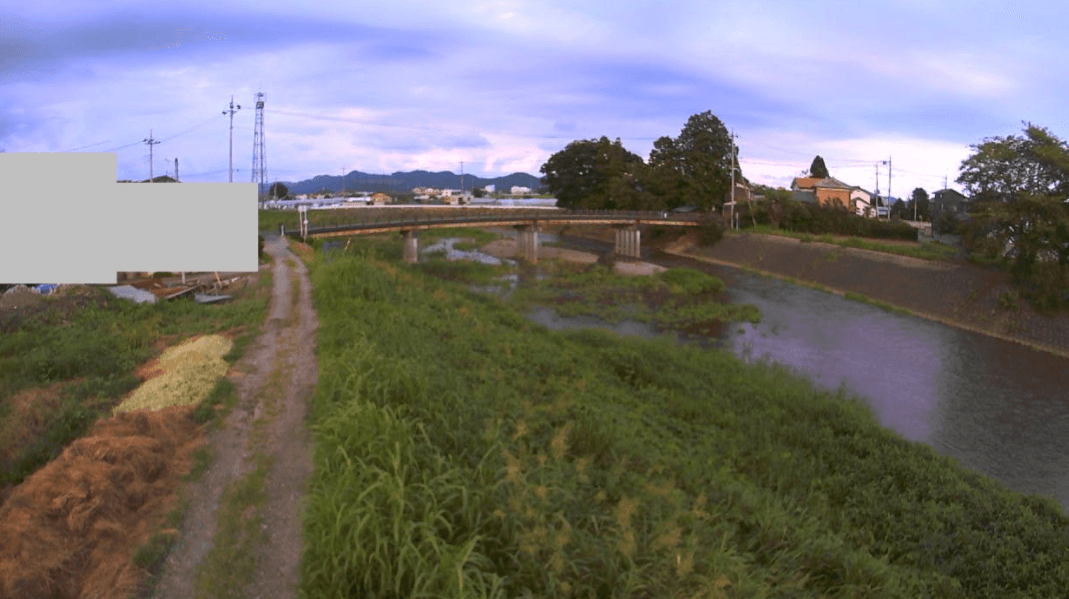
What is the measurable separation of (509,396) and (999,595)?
660cm

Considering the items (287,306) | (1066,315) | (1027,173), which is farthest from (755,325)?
(287,306)

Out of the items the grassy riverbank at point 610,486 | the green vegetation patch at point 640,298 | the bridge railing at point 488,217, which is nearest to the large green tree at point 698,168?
the bridge railing at point 488,217

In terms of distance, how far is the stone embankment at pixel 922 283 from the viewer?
2566 centimetres

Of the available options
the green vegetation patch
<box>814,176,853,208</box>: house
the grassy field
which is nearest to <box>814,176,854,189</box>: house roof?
<box>814,176,853,208</box>: house

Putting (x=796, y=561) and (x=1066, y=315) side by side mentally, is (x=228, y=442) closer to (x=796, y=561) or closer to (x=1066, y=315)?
(x=796, y=561)

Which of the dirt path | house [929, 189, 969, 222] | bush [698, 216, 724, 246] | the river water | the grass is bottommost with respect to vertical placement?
the river water

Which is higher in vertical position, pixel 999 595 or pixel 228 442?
pixel 228 442

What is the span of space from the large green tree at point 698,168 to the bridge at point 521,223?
10.6 ft

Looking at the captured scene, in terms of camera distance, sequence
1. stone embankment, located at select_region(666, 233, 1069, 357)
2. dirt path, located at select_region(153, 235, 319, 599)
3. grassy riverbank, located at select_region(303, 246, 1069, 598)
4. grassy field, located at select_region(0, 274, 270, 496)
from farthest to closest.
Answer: stone embankment, located at select_region(666, 233, 1069, 357) → grassy field, located at select_region(0, 274, 270, 496) → dirt path, located at select_region(153, 235, 319, 599) → grassy riverbank, located at select_region(303, 246, 1069, 598)

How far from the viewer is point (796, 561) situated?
23.9 feet

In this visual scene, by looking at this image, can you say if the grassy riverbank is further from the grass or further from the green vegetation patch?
the grass

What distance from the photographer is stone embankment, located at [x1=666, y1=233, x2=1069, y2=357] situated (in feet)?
84.2

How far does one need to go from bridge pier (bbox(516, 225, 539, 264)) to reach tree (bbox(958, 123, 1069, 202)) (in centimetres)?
2574

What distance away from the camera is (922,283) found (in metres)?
31.9
